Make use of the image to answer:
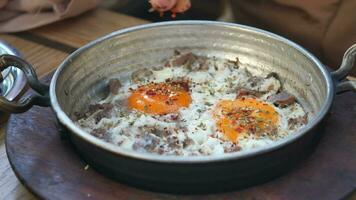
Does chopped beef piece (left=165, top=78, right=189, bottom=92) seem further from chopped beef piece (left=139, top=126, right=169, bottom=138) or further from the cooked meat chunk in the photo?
chopped beef piece (left=139, top=126, right=169, bottom=138)

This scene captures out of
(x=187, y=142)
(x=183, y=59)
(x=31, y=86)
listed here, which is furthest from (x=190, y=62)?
(x=31, y=86)

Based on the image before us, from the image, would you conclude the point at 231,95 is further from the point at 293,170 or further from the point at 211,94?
the point at 293,170

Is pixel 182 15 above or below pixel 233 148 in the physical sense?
below

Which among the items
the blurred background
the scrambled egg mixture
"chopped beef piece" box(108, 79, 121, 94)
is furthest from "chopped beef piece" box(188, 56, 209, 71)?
the blurred background

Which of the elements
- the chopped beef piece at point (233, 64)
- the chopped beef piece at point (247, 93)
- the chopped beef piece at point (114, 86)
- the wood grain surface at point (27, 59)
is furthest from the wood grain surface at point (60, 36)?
the chopped beef piece at point (247, 93)

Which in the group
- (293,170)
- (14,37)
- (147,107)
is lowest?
(14,37)

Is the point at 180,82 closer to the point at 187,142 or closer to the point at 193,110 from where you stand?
the point at 193,110

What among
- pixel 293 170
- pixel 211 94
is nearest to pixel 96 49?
pixel 211 94
